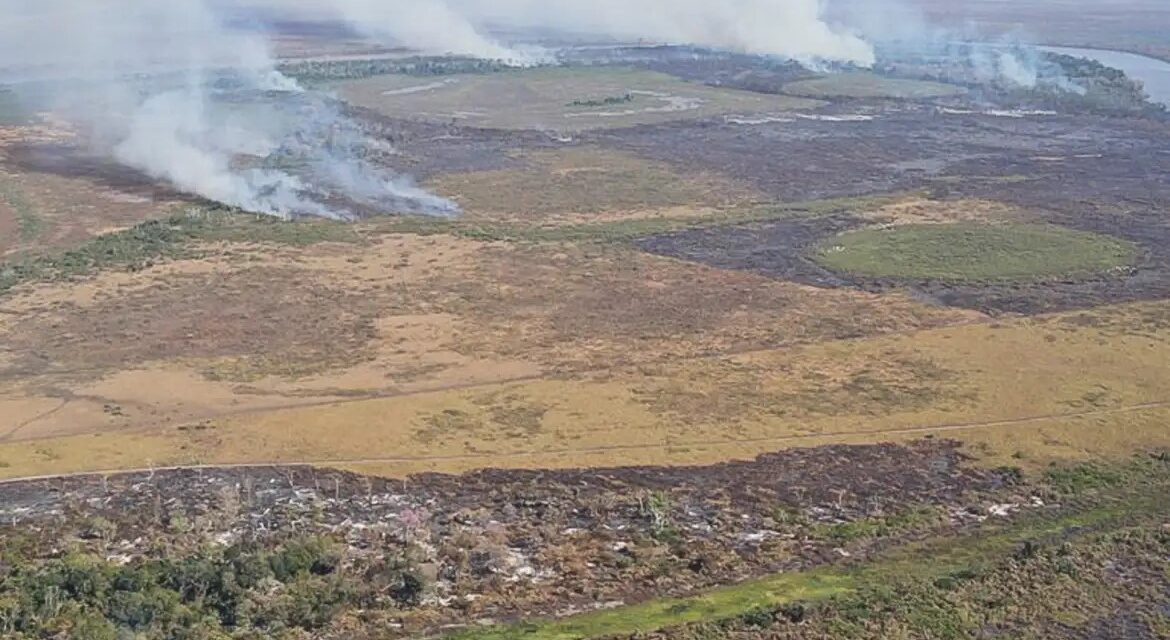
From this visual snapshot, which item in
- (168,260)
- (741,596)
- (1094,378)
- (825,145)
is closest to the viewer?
(741,596)

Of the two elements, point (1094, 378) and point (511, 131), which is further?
point (511, 131)

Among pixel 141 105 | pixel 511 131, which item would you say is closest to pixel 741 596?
pixel 511 131

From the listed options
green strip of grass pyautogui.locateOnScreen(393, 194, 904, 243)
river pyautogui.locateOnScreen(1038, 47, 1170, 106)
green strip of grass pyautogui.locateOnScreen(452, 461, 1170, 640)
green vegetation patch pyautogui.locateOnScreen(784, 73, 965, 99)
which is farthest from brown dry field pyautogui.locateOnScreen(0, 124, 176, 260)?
river pyautogui.locateOnScreen(1038, 47, 1170, 106)

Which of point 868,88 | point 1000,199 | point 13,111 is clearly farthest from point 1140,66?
point 13,111

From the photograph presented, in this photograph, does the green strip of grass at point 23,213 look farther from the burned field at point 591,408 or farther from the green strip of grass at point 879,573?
the green strip of grass at point 879,573

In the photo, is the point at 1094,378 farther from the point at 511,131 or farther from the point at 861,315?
the point at 511,131

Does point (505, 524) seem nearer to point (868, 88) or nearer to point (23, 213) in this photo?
point (23, 213)

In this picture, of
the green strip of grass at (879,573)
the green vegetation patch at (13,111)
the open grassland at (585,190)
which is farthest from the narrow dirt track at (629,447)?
the green vegetation patch at (13,111)
